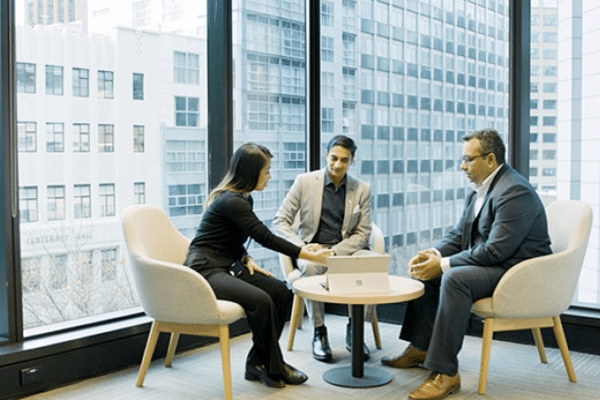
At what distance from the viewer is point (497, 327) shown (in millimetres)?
3381

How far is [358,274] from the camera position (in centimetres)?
328

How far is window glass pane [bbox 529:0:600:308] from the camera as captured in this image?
13.3 ft

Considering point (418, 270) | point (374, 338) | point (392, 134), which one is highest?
point (392, 134)

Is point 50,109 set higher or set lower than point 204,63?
lower

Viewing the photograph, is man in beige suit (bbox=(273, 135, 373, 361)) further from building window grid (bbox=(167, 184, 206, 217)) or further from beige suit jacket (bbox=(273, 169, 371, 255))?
building window grid (bbox=(167, 184, 206, 217))

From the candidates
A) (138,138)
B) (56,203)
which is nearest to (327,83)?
(138,138)

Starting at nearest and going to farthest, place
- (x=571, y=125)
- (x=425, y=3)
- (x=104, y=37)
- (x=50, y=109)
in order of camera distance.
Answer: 1. (x=50, y=109)
2. (x=104, y=37)
3. (x=571, y=125)
4. (x=425, y=3)

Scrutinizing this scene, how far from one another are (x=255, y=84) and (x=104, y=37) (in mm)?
1160

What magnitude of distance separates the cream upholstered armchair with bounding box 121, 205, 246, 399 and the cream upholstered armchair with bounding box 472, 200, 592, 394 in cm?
117

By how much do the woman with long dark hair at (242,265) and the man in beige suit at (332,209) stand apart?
0.53 m

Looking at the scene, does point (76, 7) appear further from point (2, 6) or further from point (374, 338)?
point (374, 338)

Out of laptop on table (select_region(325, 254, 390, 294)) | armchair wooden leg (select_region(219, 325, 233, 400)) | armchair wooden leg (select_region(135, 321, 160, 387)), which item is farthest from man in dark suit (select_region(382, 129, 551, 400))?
armchair wooden leg (select_region(135, 321, 160, 387))

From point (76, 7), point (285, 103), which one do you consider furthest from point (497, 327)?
point (76, 7)

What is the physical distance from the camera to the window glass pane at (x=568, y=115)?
4.05 metres
